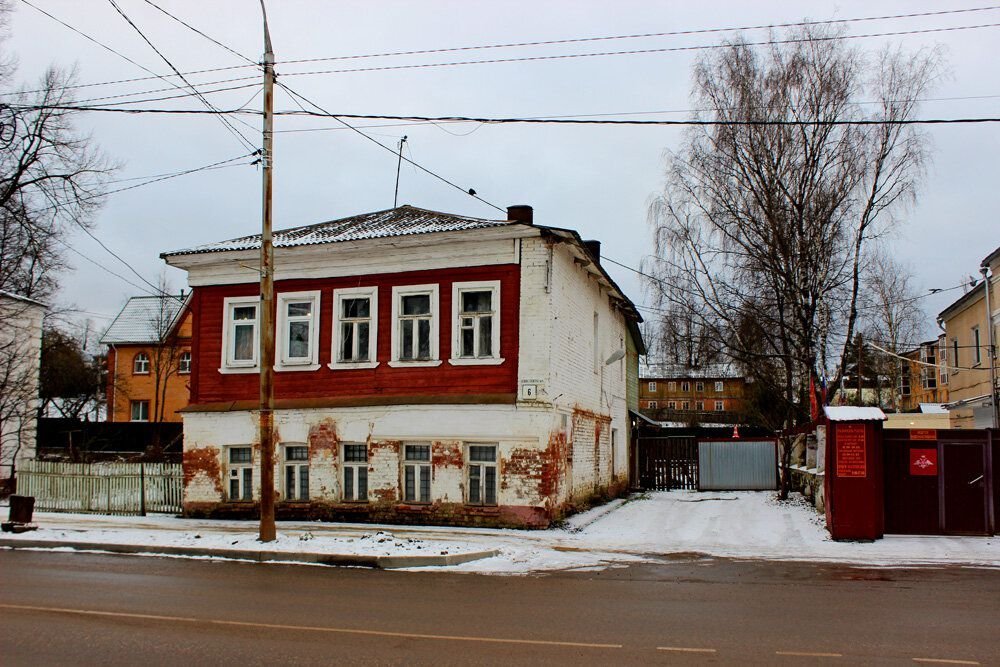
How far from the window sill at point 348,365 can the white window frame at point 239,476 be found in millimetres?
2890

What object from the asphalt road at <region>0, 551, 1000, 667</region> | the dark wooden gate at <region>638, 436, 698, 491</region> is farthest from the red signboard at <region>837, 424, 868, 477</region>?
the dark wooden gate at <region>638, 436, 698, 491</region>

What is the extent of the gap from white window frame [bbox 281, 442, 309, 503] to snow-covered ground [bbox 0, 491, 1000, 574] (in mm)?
1000

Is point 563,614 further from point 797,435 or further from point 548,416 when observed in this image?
point 797,435

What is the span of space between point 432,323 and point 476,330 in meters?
1.01

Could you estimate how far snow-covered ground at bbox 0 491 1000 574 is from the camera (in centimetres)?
1393

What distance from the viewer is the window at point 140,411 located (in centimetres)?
5372

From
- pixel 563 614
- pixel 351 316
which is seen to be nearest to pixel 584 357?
pixel 351 316

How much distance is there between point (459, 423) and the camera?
18172 millimetres

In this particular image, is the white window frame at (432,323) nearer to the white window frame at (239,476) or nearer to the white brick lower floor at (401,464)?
the white brick lower floor at (401,464)

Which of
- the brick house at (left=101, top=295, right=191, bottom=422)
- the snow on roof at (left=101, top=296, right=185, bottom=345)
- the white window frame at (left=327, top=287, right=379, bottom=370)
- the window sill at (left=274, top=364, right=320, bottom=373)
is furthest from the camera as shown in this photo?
the snow on roof at (left=101, top=296, right=185, bottom=345)

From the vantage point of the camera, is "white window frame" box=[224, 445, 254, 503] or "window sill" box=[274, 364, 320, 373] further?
"white window frame" box=[224, 445, 254, 503]

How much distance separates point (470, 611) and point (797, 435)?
66.5 feet

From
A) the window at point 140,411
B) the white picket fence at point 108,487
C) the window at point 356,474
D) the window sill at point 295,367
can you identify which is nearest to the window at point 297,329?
the window sill at point 295,367

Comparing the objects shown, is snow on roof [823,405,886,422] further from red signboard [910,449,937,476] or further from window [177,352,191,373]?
window [177,352,191,373]
